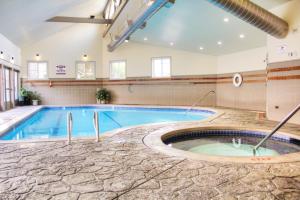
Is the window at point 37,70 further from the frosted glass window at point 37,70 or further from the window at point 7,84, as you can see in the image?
the window at point 7,84

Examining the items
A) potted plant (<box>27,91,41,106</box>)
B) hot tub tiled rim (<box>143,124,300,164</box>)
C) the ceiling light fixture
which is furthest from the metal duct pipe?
potted plant (<box>27,91,41,106</box>)

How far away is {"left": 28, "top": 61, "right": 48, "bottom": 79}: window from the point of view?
38.2 ft

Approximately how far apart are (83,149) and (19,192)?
1.36m

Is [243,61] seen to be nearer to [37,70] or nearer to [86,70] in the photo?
[86,70]

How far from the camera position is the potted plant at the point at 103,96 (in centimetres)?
1203

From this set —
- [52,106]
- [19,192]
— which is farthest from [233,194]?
[52,106]

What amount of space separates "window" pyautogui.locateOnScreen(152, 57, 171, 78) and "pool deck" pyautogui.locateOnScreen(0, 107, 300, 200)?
27.4 ft

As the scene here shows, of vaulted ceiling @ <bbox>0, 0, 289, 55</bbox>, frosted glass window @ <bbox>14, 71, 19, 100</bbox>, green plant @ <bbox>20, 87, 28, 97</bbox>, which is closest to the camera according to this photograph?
vaulted ceiling @ <bbox>0, 0, 289, 55</bbox>

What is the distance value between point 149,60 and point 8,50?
5.80 metres

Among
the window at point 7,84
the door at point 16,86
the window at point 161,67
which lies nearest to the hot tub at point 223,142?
the window at point 161,67

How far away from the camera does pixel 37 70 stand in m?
11.8

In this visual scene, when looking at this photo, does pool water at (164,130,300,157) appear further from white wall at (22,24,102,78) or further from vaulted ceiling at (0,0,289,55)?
white wall at (22,24,102,78)

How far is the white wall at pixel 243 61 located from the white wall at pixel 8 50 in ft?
26.8

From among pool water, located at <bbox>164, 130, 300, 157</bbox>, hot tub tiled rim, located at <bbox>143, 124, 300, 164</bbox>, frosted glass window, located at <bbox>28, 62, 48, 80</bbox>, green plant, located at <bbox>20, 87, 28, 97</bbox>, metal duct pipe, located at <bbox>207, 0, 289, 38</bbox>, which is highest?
metal duct pipe, located at <bbox>207, 0, 289, 38</bbox>
